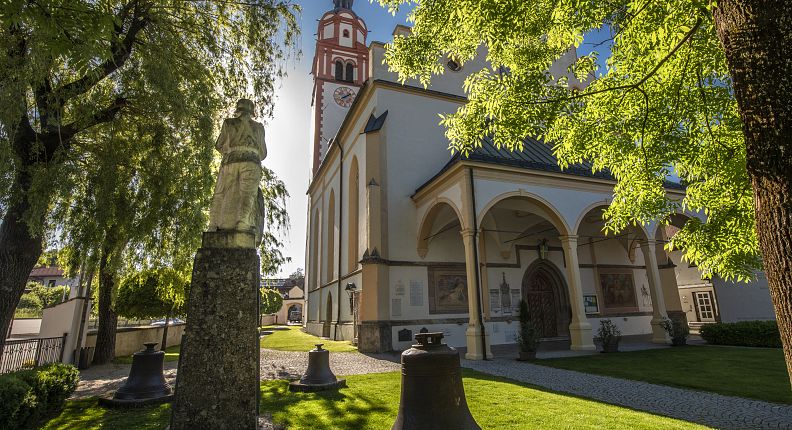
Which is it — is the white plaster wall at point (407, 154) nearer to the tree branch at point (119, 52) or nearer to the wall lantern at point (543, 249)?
the wall lantern at point (543, 249)

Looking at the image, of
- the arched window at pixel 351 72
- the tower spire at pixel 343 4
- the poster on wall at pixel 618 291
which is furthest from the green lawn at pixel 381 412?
the tower spire at pixel 343 4

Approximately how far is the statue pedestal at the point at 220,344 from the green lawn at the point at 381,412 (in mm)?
1276

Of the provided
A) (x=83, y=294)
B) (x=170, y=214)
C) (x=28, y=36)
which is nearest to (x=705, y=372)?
(x=170, y=214)

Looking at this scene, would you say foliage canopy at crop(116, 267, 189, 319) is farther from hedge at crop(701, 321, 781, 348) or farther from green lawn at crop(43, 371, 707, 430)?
hedge at crop(701, 321, 781, 348)

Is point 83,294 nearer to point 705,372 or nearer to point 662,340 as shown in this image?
point 705,372

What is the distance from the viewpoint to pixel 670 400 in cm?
625

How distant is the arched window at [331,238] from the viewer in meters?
21.6

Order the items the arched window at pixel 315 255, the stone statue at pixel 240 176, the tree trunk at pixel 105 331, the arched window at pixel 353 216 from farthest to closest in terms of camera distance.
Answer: the arched window at pixel 315 255
the arched window at pixel 353 216
the tree trunk at pixel 105 331
the stone statue at pixel 240 176

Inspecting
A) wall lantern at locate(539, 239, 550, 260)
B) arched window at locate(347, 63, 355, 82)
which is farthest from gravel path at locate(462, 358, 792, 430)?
arched window at locate(347, 63, 355, 82)

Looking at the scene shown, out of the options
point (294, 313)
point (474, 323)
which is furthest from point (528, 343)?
point (294, 313)

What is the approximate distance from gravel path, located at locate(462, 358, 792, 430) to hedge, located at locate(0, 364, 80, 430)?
7.58 metres

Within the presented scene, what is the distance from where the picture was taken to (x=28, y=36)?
4.60 m

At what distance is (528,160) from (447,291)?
5709 millimetres

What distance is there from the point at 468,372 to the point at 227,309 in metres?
6.53
